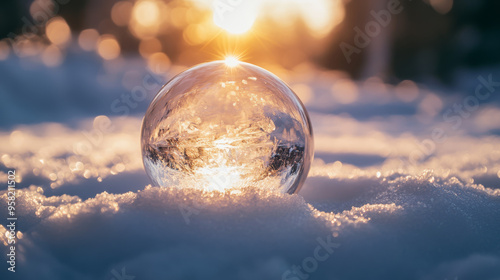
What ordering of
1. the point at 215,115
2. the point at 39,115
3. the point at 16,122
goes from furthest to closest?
the point at 39,115
the point at 16,122
the point at 215,115

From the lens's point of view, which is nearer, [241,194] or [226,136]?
[241,194]

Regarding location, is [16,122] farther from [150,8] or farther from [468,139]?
[150,8]

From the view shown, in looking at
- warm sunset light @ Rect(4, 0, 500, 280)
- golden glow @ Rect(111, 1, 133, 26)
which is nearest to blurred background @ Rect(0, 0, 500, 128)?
golden glow @ Rect(111, 1, 133, 26)

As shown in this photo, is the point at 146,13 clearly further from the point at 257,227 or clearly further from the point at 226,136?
the point at 257,227

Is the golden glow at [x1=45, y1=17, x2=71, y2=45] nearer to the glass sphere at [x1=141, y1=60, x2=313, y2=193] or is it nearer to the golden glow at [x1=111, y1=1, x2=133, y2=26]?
the golden glow at [x1=111, y1=1, x2=133, y2=26]

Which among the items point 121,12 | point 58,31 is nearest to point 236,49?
point 58,31

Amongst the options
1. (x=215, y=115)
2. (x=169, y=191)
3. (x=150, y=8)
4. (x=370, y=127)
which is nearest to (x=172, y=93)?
(x=215, y=115)
